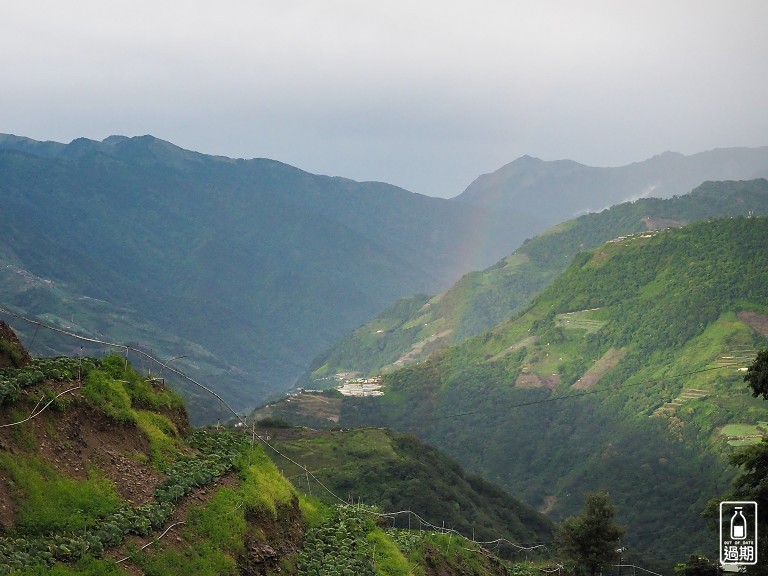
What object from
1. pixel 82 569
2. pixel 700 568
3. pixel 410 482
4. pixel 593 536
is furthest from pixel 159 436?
pixel 410 482

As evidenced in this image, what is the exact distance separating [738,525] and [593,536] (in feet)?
95.5

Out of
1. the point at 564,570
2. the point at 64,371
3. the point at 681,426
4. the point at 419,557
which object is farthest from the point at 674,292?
the point at 64,371

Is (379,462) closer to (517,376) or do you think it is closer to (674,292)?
(517,376)

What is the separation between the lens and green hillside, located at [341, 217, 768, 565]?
422ft

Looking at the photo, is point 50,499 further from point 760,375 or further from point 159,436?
point 760,375

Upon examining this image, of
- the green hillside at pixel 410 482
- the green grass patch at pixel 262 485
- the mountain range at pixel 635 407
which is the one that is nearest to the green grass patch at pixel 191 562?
the green grass patch at pixel 262 485

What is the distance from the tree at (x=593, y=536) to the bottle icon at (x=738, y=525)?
2862 cm

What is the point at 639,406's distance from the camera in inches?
6299

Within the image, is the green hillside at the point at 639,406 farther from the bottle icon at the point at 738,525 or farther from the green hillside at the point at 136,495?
the green hillside at the point at 136,495

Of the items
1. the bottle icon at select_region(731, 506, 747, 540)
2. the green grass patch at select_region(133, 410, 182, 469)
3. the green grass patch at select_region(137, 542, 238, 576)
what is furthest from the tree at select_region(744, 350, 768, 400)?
the green grass patch at select_region(133, 410, 182, 469)

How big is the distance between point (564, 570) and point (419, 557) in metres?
21.4

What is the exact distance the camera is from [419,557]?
97.9ft

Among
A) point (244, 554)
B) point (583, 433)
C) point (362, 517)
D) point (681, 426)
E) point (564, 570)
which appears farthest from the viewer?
point (583, 433)

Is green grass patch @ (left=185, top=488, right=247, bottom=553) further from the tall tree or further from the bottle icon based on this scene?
the tall tree
